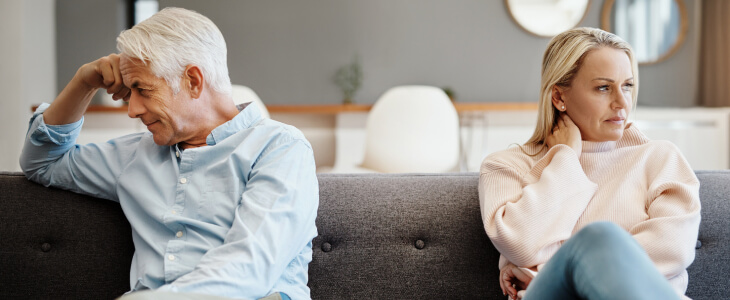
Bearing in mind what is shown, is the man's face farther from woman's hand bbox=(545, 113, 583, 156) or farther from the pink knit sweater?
woman's hand bbox=(545, 113, 583, 156)

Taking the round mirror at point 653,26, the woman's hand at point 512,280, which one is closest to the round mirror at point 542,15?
the round mirror at point 653,26

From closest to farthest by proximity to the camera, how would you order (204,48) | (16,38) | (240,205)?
(240,205) < (204,48) < (16,38)

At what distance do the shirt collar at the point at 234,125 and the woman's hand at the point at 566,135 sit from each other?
0.68 m

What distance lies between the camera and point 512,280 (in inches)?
53.9

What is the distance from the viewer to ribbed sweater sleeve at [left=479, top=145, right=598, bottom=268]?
1.28 meters

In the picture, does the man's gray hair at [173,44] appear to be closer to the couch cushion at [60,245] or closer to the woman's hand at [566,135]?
the couch cushion at [60,245]

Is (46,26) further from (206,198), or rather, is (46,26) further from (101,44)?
(206,198)

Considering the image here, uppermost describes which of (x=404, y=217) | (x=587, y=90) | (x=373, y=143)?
(x=587, y=90)

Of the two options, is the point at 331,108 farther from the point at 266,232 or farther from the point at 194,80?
the point at 266,232

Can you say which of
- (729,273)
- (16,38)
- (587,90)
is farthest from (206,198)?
(16,38)

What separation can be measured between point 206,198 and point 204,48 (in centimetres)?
32

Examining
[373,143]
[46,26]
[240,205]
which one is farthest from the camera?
[46,26]

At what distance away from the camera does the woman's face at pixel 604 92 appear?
1.42 m

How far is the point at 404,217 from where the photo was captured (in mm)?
1515
